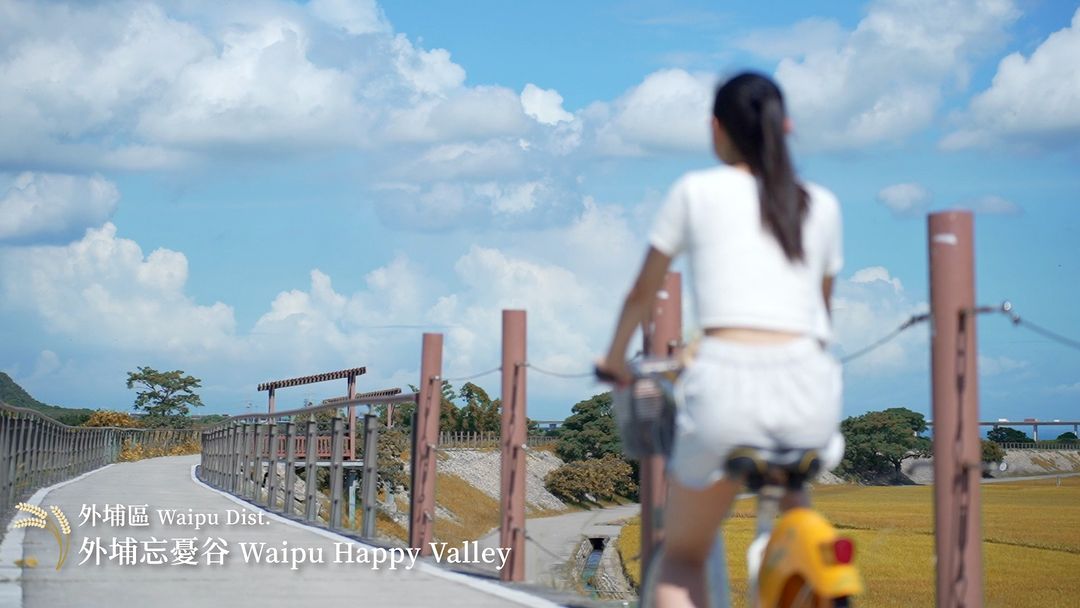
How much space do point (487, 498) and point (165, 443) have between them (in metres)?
35.2

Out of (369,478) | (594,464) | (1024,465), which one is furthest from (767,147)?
(594,464)

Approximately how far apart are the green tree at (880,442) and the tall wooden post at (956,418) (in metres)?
0.23

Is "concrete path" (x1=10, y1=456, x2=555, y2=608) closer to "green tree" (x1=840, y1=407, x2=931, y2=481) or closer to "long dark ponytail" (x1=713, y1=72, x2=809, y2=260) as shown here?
"green tree" (x1=840, y1=407, x2=931, y2=481)

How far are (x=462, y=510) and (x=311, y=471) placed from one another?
1897 millimetres

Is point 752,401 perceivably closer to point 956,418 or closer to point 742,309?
point 742,309

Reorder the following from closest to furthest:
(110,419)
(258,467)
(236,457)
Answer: (258,467) < (236,457) < (110,419)

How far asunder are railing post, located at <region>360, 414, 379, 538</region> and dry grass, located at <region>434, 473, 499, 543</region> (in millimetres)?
492

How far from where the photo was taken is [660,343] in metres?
5.27

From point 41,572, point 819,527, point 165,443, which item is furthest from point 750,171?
point 165,443

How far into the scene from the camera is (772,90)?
269 cm

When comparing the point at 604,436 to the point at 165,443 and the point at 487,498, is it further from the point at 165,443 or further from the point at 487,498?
the point at 165,443

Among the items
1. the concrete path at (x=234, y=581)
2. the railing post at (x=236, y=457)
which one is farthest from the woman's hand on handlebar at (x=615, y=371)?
the railing post at (x=236, y=457)

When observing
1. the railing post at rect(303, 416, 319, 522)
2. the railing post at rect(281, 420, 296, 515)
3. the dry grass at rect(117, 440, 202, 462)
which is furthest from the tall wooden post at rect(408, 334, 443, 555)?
the dry grass at rect(117, 440, 202, 462)

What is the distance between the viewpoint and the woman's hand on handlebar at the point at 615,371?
278cm
